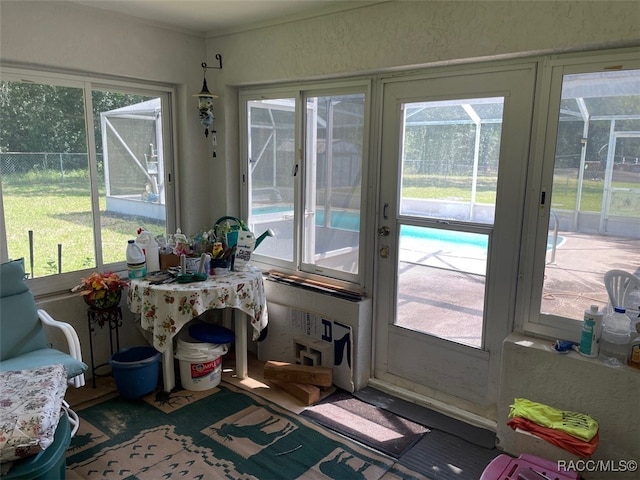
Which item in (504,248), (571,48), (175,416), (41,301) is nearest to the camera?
(571,48)

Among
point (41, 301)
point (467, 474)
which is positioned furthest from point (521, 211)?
point (41, 301)

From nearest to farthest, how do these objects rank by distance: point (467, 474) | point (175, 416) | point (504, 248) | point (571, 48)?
point (571, 48)
point (467, 474)
point (504, 248)
point (175, 416)

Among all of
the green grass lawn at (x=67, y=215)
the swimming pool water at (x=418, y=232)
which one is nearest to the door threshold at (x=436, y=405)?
the swimming pool water at (x=418, y=232)

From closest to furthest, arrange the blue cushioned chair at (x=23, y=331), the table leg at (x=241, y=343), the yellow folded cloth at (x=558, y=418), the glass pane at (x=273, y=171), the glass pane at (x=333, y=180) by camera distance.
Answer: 1. the yellow folded cloth at (x=558, y=418)
2. the blue cushioned chair at (x=23, y=331)
3. the glass pane at (x=333, y=180)
4. the table leg at (x=241, y=343)
5. the glass pane at (x=273, y=171)

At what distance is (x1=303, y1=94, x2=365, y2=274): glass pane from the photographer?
298 cm

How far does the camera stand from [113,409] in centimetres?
276

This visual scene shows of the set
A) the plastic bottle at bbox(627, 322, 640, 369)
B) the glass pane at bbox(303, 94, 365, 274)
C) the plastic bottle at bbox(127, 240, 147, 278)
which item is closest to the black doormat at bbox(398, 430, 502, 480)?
the plastic bottle at bbox(627, 322, 640, 369)

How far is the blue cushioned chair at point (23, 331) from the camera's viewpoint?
2375mm

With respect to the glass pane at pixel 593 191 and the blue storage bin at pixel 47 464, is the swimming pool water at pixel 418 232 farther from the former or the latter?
the blue storage bin at pixel 47 464

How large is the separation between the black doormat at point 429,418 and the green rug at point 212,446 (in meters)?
0.41

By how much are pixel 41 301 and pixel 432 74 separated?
8.80ft

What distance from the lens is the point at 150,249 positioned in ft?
10.1

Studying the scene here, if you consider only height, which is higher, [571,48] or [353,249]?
[571,48]

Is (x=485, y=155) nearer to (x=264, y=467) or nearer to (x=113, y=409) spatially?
(x=264, y=467)
